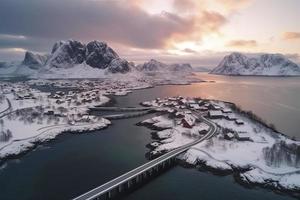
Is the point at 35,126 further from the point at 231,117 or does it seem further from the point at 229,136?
the point at 231,117

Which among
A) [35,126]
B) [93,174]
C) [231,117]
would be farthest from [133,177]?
[231,117]

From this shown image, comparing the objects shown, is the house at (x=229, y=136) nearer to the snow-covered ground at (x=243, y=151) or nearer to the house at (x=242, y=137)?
the snow-covered ground at (x=243, y=151)

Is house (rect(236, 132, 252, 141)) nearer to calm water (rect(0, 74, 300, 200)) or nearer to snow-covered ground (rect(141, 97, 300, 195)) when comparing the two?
snow-covered ground (rect(141, 97, 300, 195))

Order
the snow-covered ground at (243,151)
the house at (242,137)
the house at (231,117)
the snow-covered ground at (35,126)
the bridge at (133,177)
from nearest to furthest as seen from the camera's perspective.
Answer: the bridge at (133,177), the snow-covered ground at (243,151), the snow-covered ground at (35,126), the house at (242,137), the house at (231,117)

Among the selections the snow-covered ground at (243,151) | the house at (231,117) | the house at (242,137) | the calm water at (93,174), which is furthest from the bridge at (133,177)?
the house at (231,117)

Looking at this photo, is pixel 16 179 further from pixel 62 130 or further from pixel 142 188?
pixel 62 130
